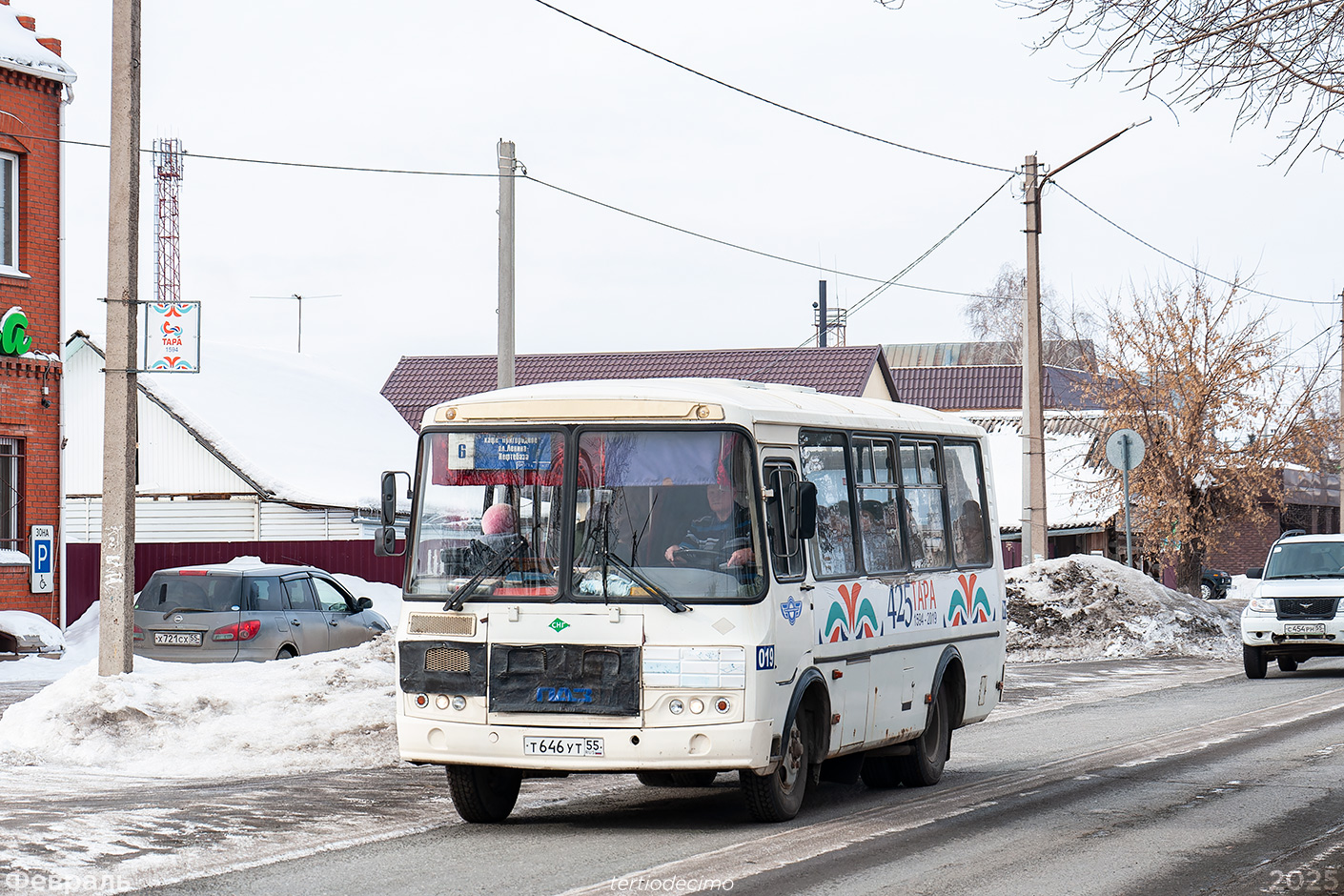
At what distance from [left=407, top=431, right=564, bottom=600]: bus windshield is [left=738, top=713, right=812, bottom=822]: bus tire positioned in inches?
63.9

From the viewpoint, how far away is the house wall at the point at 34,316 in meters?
23.9

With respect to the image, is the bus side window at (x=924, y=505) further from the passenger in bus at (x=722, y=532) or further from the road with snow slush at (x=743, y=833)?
the passenger in bus at (x=722, y=532)

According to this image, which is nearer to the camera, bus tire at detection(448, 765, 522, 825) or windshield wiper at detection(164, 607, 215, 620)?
bus tire at detection(448, 765, 522, 825)

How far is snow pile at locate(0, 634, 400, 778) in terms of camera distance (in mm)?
13000

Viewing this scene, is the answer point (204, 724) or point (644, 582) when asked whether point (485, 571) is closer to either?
point (644, 582)

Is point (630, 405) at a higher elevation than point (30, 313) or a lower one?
lower

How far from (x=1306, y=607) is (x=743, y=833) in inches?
585

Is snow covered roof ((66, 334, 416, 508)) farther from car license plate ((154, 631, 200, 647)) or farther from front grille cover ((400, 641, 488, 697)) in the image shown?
front grille cover ((400, 641, 488, 697))

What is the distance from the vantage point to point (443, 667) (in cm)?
962

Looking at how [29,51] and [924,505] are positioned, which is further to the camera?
[29,51]

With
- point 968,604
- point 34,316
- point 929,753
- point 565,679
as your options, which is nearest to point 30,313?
point 34,316

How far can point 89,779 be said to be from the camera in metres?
12.1

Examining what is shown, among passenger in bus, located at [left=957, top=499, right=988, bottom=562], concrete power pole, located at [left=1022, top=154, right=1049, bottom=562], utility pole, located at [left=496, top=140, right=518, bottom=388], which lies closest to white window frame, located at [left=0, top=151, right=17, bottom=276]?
utility pole, located at [left=496, top=140, right=518, bottom=388]

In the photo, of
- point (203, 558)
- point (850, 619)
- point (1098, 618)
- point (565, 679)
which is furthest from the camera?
point (203, 558)
